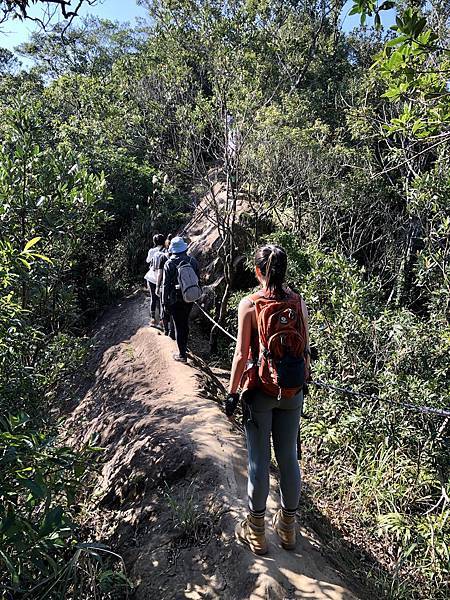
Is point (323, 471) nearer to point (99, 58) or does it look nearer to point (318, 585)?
point (318, 585)

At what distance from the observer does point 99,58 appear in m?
20.7

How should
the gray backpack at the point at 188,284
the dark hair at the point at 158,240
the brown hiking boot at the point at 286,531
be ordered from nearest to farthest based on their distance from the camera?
the brown hiking boot at the point at 286,531, the gray backpack at the point at 188,284, the dark hair at the point at 158,240

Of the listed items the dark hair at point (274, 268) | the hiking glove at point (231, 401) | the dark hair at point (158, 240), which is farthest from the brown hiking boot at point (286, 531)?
the dark hair at point (158, 240)

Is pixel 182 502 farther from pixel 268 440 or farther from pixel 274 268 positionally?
pixel 274 268

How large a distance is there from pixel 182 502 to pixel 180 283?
2.91m

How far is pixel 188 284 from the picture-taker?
18.6 feet

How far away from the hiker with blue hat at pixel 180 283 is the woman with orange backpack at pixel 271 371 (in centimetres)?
306

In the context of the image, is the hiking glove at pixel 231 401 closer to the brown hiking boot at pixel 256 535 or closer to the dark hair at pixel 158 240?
the brown hiking boot at pixel 256 535

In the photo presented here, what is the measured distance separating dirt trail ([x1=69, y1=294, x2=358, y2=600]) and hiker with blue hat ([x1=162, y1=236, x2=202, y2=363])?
902 millimetres

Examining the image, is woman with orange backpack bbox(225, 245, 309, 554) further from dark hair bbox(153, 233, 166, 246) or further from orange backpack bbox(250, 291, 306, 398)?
dark hair bbox(153, 233, 166, 246)

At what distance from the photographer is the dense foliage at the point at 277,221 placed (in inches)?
111

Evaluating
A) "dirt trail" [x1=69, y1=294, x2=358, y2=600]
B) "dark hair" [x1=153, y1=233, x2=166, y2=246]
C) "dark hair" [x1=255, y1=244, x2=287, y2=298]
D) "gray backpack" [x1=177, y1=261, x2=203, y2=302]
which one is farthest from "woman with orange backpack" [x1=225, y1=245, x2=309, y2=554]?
"dark hair" [x1=153, y1=233, x2=166, y2=246]

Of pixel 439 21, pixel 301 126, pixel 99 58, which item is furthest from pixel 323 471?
pixel 99 58

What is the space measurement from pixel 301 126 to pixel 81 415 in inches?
279
